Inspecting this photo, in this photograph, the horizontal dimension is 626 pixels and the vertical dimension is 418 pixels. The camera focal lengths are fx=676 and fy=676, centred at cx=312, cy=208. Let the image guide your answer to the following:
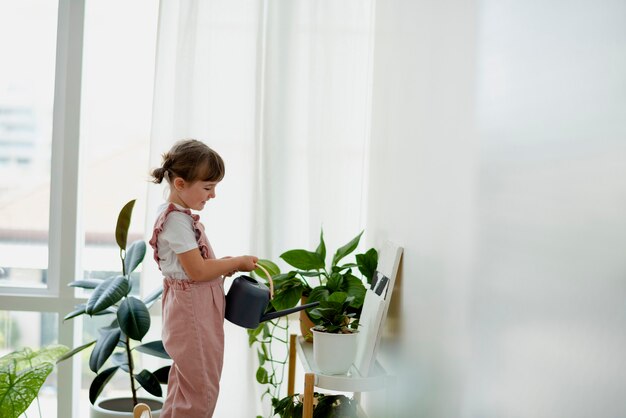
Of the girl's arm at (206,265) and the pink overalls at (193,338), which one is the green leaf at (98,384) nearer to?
the pink overalls at (193,338)

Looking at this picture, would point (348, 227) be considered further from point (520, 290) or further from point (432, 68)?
point (520, 290)

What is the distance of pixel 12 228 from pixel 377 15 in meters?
1.86

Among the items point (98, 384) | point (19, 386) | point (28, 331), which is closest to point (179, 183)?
point (98, 384)

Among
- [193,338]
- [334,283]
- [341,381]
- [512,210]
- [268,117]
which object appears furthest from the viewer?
[268,117]

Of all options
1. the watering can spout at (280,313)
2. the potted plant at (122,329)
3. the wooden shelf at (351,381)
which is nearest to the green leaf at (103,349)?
the potted plant at (122,329)

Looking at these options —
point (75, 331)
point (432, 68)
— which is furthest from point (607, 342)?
point (75, 331)

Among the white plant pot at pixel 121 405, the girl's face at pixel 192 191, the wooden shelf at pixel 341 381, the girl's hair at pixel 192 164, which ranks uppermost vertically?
the girl's hair at pixel 192 164

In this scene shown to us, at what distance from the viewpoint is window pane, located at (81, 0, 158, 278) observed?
9.82ft

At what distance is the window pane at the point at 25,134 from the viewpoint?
3.03 metres

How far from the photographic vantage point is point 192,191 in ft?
6.63

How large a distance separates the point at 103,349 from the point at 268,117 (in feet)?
3.64

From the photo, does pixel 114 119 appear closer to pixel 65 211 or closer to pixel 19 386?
pixel 65 211

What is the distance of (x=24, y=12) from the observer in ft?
9.93

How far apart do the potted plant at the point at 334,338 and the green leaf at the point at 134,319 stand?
0.70 metres
